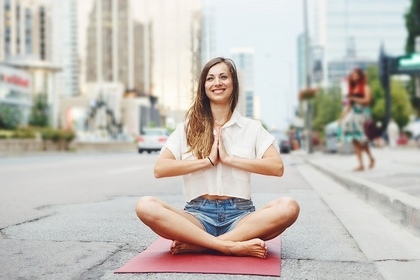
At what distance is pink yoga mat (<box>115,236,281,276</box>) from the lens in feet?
10.4

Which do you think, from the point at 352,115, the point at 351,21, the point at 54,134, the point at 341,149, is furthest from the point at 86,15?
the point at 352,115

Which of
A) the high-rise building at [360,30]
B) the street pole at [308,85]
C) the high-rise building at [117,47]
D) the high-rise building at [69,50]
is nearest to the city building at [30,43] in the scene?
the high-rise building at [117,47]

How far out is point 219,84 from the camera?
3.64 meters

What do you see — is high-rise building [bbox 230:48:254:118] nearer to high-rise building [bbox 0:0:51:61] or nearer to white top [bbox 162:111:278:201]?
white top [bbox 162:111:278:201]

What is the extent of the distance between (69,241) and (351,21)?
461 feet

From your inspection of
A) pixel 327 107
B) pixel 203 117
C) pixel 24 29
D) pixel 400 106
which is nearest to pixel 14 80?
pixel 327 107

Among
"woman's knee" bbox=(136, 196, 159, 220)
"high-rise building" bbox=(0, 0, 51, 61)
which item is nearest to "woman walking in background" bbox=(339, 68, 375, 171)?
"woman's knee" bbox=(136, 196, 159, 220)

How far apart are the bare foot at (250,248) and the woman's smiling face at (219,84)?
2.97 ft

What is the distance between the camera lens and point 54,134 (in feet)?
124

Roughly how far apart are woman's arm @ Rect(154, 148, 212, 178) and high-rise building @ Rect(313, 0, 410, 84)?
445 ft

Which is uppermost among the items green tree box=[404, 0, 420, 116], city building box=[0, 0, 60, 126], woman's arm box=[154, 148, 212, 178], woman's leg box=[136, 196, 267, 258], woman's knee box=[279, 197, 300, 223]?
city building box=[0, 0, 60, 126]

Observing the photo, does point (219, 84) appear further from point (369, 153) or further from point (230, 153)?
point (369, 153)

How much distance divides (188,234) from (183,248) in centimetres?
14

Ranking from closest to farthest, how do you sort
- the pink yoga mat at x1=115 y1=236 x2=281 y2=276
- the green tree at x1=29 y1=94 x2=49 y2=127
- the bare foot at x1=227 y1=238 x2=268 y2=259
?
the pink yoga mat at x1=115 y1=236 x2=281 y2=276
the bare foot at x1=227 y1=238 x2=268 y2=259
the green tree at x1=29 y1=94 x2=49 y2=127
